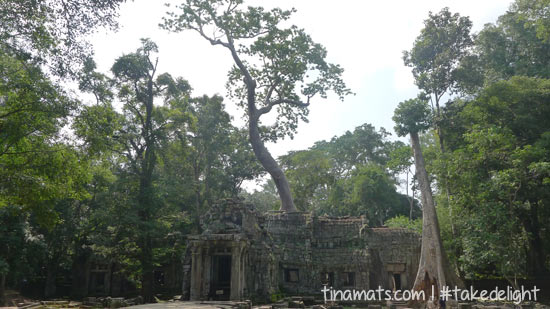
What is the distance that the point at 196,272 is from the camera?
Result: 16266 millimetres

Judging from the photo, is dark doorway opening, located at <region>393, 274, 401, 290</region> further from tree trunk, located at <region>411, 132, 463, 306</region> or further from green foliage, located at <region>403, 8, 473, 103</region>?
green foliage, located at <region>403, 8, 473, 103</region>

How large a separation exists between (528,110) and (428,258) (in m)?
10.2

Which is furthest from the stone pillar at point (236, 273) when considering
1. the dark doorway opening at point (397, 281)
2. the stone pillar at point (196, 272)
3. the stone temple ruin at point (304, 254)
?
the dark doorway opening at point (397, 281)

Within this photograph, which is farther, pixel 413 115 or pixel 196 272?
pixel 413 115

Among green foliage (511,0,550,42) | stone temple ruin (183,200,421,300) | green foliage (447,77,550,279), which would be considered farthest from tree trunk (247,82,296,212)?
green foliage (511,0,550,42)

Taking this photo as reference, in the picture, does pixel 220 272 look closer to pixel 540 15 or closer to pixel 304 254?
pixel 304 254

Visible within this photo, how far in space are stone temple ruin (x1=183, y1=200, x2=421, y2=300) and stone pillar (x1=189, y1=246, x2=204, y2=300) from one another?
0.53 meters

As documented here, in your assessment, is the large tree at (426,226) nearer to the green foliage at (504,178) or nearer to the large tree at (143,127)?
the green foliage at (504,178)

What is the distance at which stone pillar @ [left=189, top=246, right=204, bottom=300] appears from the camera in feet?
52.9

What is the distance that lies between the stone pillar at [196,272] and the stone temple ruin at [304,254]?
529 mm

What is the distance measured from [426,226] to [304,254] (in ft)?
22.7

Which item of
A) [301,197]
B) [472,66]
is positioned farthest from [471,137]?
[301,197]

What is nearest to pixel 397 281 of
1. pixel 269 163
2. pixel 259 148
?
pixel 269 163

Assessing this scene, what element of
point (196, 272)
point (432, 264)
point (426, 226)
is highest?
point (426, 226)
